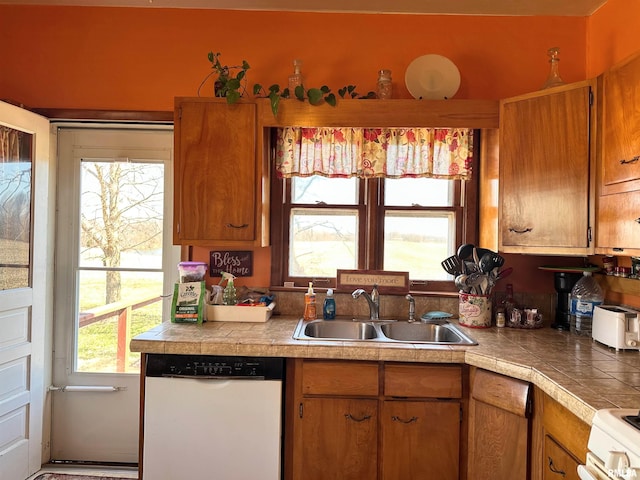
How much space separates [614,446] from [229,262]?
1943 millimetres

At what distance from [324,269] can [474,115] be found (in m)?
1.18

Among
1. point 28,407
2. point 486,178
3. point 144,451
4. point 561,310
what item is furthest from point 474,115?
point 28,407

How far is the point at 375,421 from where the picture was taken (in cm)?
179

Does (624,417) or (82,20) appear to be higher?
(82,20)

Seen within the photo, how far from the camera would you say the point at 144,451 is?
71.6 inches

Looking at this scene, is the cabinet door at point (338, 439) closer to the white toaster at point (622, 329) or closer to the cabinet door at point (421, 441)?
the cabinet door at point (421, 441)

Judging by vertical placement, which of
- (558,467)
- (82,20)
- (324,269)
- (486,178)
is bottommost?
(558,467)

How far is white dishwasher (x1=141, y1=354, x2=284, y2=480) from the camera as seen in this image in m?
1.79

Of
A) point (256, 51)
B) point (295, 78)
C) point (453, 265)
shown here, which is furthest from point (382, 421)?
point (256, 51)

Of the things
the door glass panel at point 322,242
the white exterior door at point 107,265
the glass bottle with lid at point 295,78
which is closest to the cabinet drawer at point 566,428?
the door glass panel at point 322,242

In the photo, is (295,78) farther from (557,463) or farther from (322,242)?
(557,463)

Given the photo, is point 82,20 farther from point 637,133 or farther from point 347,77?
point 637,133

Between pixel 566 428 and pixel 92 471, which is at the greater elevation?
pixel 566 428

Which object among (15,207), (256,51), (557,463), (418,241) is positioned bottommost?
(557,463)
